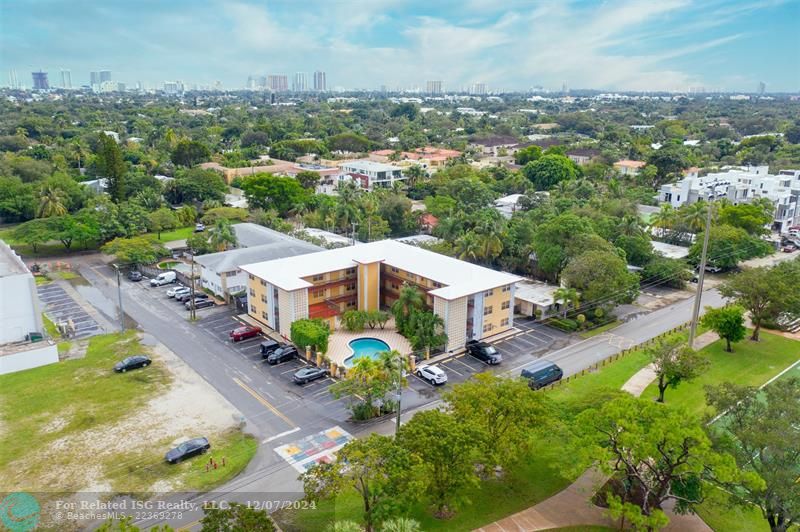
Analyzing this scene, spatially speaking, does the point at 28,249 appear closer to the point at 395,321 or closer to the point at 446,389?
the point at 395,321

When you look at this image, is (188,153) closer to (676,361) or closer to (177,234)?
(177,234)

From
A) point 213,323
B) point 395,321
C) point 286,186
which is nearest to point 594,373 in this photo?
point 395,321

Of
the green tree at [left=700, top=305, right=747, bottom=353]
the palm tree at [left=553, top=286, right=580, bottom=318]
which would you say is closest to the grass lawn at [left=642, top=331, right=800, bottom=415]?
→ the green tree at [left=700, top=305, right=747, bottom=353]

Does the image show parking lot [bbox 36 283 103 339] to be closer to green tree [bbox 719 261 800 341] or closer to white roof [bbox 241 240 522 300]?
white roof [bbox 241 240 522 300]

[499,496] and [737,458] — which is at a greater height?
[737,458]

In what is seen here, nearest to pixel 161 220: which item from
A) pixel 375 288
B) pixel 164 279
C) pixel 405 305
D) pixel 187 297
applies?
pixel 164 279

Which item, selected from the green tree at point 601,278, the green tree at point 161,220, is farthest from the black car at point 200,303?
the green tree at point 601,278
